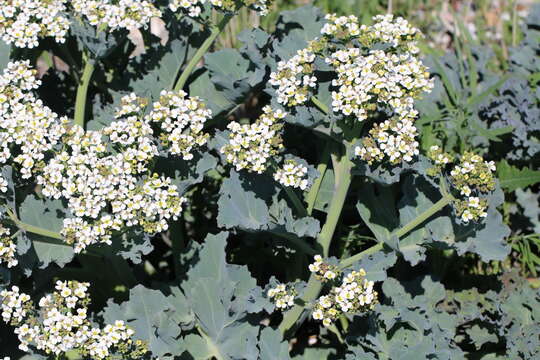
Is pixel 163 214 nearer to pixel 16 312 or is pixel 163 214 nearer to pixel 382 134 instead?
pixel 16 312

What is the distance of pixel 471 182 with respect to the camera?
3.09 meters

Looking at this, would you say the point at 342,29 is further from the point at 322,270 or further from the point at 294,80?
the point at 322,270

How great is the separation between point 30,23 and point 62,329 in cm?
141

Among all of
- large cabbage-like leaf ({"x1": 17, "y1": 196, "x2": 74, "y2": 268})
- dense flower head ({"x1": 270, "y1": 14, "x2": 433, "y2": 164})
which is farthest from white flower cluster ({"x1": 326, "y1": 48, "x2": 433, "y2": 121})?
large cabbage-like leaf ({"x1": 17, "y1": 196, "x2": 74, "y2": 268})

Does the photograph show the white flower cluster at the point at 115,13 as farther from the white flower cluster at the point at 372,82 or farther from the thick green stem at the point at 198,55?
the white flower cluster at the point at 372,82

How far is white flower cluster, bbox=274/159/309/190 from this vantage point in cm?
307

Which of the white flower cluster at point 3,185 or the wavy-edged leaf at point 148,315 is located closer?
the white flower cluster at point 3,185

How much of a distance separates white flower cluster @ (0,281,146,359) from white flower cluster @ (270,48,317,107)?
1.15 m

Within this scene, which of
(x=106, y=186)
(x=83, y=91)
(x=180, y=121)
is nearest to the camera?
(x=106, y=186)

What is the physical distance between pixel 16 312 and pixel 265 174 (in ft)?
3.85

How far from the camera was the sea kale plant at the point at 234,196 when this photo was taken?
306 centimetres

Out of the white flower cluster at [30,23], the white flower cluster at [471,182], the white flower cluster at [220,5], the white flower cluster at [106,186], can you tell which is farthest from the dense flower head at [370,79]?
the white flower cluster at [30,23]

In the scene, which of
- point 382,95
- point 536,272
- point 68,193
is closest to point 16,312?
point 68,193

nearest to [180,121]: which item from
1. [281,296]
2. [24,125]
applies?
[24,125]
